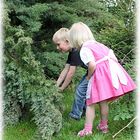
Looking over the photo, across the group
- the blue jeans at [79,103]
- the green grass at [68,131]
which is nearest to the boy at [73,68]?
the blue jeans at [79,103]

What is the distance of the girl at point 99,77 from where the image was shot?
3893 mm

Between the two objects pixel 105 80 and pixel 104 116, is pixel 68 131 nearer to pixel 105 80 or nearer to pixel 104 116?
pixel 104 116

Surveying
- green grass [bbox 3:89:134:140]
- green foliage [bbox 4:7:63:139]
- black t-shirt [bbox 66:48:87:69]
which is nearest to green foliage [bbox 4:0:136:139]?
green foliage [bbox 4:7:63:139]

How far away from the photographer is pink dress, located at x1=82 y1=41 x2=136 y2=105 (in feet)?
12.8

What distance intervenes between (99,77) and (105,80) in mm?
61

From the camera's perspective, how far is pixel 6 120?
4.19 metres

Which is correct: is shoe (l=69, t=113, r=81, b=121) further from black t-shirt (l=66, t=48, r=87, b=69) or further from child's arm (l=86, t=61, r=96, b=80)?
child's arm (l=86, t=61, r=96, b=80)

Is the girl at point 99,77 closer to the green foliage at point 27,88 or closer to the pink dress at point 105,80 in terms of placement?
the pink dress at point 105,80

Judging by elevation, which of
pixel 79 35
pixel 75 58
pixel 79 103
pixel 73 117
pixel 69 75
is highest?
pixel 79 35

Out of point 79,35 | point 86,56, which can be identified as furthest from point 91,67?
point 79,35

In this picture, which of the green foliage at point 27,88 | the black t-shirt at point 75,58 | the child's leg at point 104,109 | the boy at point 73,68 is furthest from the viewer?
the black t-shirt at point 75,58

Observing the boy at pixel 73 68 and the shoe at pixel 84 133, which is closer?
the shoe at pixel 84 133

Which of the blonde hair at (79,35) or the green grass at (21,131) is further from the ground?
the blonde hair at (79,35)

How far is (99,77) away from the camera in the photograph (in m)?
3.92
